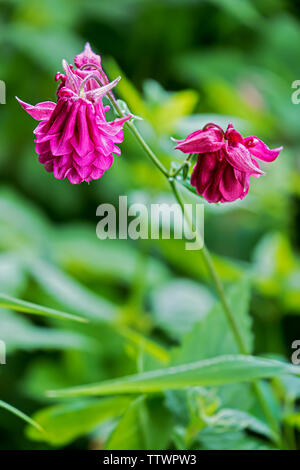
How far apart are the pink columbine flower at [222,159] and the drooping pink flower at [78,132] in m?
0.06

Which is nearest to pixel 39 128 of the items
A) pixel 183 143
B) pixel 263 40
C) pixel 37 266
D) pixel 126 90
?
pixel 183 143

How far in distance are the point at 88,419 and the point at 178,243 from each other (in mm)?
347

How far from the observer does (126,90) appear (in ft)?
2.79

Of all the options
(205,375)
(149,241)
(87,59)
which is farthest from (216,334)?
(149,241)

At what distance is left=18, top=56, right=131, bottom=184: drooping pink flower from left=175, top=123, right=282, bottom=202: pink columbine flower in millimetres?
58

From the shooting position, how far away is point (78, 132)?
44 centimetres

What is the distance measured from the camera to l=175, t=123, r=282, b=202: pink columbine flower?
453 millimetres

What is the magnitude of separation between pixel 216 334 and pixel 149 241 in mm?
432

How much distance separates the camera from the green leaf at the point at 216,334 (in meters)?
0.60

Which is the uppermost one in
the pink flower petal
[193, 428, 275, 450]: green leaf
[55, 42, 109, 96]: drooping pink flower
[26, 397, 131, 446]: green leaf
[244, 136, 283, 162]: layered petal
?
[55, 42, 109, 96]: drooping pink flower

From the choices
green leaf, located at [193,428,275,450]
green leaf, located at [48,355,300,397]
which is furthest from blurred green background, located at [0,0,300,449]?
green leaf, located at [48,355,300,397]

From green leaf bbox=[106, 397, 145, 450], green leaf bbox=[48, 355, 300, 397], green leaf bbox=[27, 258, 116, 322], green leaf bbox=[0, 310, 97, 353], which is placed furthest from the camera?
green leaf bbox=[27, 258, 116, 322]

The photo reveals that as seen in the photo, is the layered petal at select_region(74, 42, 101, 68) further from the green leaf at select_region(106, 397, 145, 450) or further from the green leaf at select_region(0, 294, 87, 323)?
the green leaf at select_region(106, 397, 145, 450)
